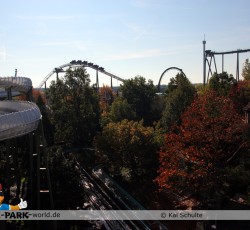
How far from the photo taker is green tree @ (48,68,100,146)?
136 feet

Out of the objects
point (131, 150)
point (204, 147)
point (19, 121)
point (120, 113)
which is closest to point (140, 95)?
point (120, 113)

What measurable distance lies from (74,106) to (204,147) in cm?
2617

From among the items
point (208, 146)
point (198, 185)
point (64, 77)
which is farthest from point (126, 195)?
point (64, 77)

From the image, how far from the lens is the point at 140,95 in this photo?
50719 millimetres

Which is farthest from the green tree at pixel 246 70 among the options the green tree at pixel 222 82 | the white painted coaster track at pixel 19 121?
the white painted coaster track at pixel 19 121

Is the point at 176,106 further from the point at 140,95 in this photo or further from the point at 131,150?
the point at 140,95

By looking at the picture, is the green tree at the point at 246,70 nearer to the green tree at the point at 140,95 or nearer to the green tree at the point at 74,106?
the green tree at the point at 140,95

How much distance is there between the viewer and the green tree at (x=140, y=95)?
4994cm

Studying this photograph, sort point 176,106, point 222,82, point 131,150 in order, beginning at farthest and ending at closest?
1. point 222,82
2. point 176,106
3. point 131,150

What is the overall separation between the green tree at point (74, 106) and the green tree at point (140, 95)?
8.24 m

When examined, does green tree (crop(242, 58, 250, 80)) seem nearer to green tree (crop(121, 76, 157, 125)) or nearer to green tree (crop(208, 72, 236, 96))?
green tree (crop(208, 72, 236, 96))

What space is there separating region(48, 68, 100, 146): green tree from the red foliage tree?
21822 mm

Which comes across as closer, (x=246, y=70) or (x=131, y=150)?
(x=131, y=150)

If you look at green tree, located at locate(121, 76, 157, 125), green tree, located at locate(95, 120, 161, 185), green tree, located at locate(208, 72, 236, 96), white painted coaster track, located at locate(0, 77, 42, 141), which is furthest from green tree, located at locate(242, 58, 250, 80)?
white painted coaster track, located at locate(0, 77, 42, 141)
